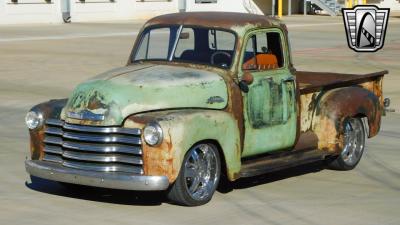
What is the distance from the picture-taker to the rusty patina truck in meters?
7.81

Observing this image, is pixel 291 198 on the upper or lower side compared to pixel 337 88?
lower

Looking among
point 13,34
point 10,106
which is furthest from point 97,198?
point 13,34

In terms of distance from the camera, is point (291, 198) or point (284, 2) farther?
point (284, 2)

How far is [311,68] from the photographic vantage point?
2364 cm

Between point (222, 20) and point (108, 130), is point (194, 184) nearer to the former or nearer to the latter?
point (108, 130)

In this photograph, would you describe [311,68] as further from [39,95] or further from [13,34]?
[13,34]

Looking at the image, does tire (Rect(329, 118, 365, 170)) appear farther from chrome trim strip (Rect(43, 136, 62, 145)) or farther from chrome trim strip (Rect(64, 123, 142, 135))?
chrome trim strip (Rect(43, 136, 62, 145))

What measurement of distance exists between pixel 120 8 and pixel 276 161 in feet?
142

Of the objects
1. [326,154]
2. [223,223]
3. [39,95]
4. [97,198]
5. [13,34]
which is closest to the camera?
[223,223]

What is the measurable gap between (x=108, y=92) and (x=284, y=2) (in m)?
55.1

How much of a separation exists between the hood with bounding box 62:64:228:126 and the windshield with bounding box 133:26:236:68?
326 mm

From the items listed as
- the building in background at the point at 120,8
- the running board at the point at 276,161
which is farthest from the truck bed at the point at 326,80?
the building in background at the point at 120,8

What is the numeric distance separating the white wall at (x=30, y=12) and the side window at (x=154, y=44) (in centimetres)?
Answer: 3617

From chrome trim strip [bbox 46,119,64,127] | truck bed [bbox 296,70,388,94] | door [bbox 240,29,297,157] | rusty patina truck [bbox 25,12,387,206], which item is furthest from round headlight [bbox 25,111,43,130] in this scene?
truck bed [bbox 296,70,388,94]
